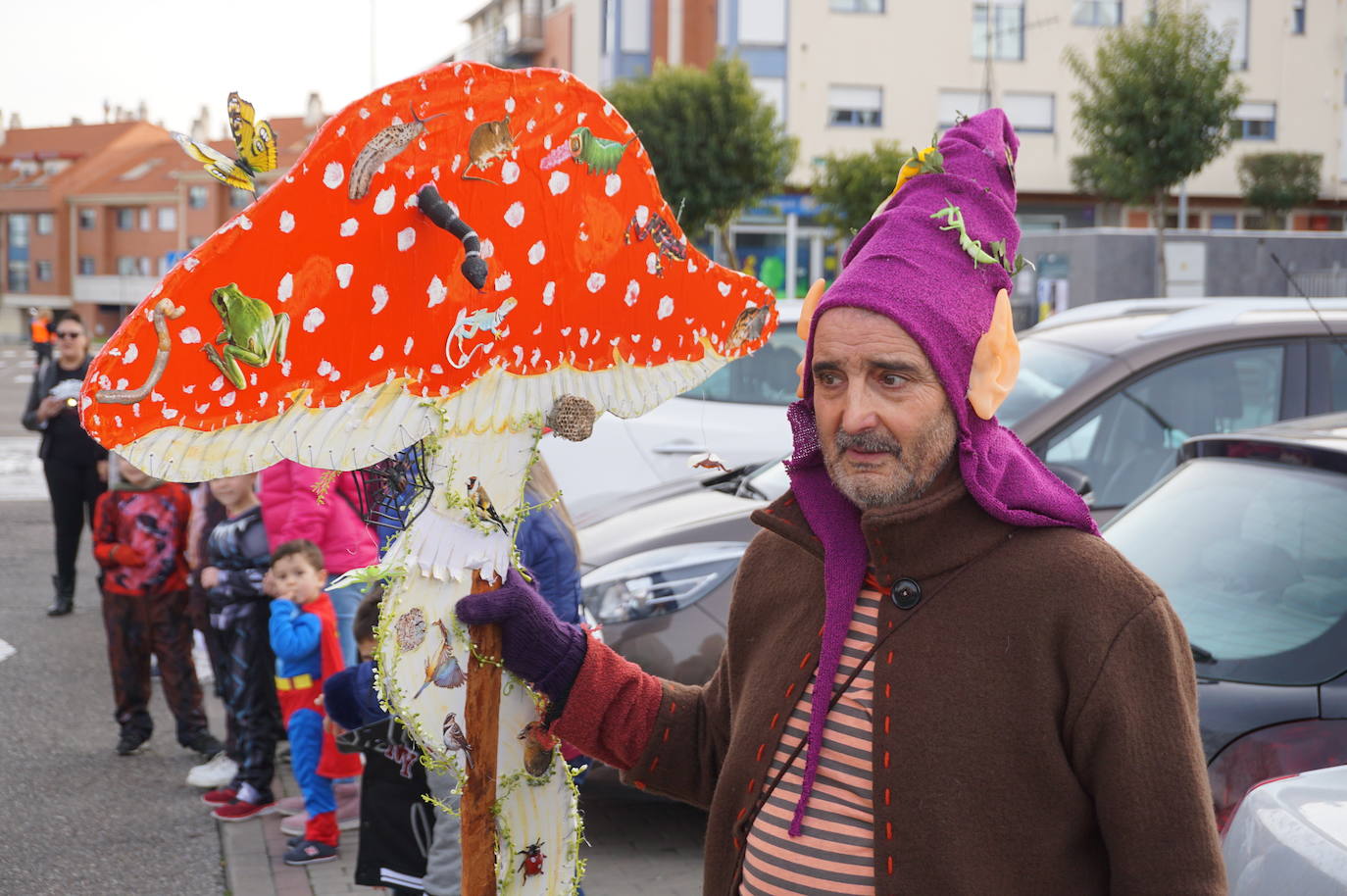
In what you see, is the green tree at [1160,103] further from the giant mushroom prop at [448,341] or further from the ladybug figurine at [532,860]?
the ladybug figurine at [532,860]

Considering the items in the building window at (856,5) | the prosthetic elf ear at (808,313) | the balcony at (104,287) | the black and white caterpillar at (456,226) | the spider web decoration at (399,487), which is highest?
the building window at (856,5)

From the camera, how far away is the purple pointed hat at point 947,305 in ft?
6.19

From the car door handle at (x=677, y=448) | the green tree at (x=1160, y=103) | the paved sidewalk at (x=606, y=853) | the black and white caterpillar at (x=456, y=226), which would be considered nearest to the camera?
the black and white caterpillar at (x=456, y=226)

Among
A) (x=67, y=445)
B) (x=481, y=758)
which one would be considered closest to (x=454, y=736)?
(x=481, y=758)

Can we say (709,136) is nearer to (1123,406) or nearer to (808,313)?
(1123,406)

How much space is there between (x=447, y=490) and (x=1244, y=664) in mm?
1957

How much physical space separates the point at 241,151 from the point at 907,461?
1.04 metres

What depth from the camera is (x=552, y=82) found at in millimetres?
2215

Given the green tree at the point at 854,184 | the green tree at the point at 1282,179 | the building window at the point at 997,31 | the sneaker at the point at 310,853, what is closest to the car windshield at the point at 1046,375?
the sneaker at the point at 310,853

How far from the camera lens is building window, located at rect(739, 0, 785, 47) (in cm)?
3731

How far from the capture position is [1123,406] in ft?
17.7

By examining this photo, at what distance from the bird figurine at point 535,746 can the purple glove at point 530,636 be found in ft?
0.12

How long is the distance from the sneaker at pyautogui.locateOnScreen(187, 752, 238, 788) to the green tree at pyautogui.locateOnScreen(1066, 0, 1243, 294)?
929 inches

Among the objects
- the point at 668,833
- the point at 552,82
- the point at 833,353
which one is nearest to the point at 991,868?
the point at 833,353
